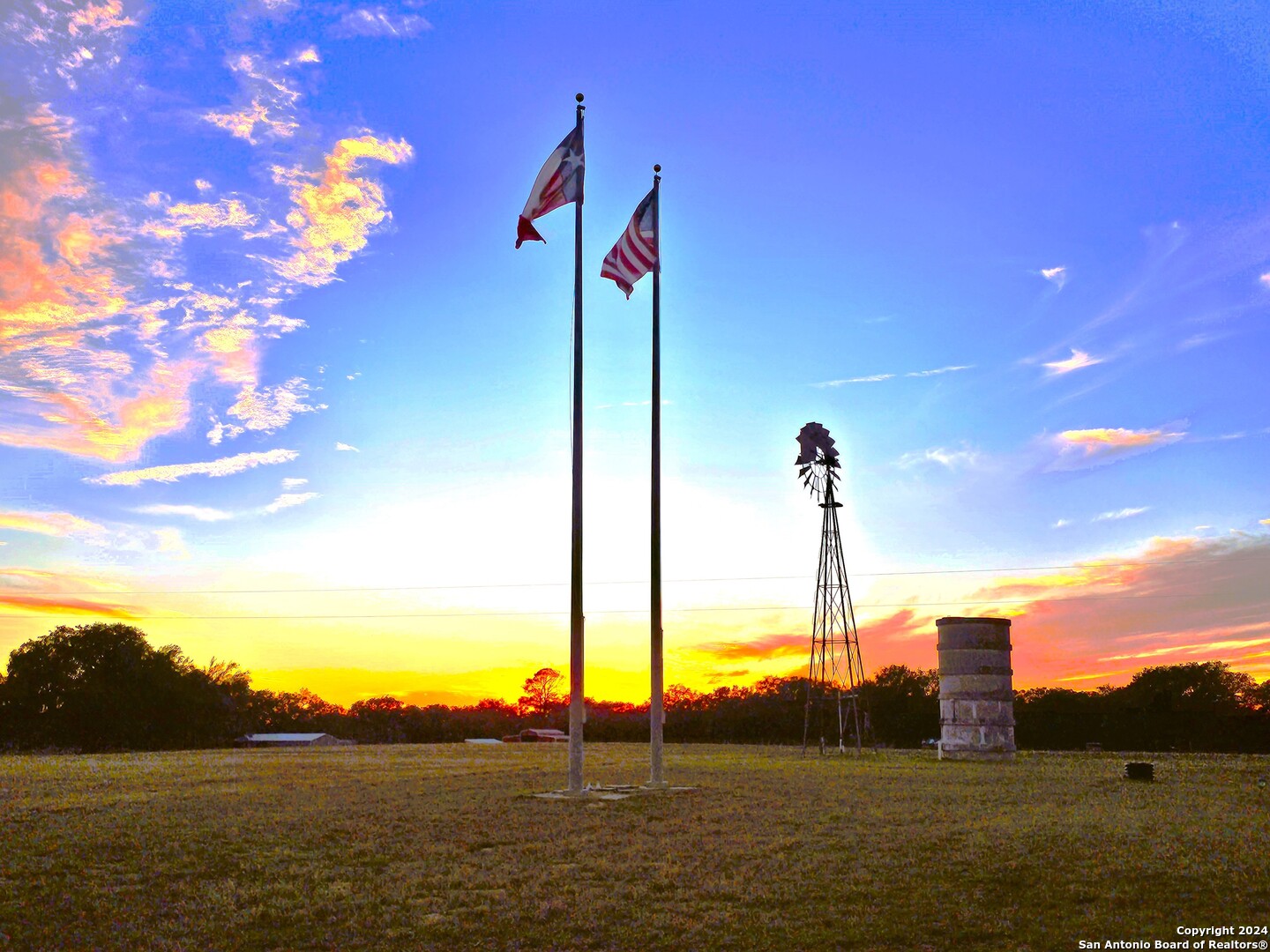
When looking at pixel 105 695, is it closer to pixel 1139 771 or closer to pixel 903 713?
pixel 903 713

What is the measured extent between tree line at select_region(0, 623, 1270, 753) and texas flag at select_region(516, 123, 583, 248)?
39.0 metres

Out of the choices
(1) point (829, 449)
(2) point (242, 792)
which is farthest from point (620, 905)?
(1) point (829, 449)

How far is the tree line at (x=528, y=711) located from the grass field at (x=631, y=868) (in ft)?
122

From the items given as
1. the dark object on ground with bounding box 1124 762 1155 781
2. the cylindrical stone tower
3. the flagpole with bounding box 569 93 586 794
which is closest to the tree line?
the cylindrical stone tower

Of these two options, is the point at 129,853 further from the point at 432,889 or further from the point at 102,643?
the point at 102,643

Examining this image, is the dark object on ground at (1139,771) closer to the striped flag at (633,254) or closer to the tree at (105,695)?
the striped flag at (633,254)

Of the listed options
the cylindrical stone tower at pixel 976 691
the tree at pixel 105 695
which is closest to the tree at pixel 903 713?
the cylindrical stone tower at pixel 976 691

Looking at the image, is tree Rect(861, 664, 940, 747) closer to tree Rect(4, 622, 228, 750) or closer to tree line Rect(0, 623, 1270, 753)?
tree line Rect(0, 623, 1270, 753)

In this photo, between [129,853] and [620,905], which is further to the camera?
[129,853]

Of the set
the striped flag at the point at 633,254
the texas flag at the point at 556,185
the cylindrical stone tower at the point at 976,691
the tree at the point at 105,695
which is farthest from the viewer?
the tree at the point at 105,695

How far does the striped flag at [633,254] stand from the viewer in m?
24.6

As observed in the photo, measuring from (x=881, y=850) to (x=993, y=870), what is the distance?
1942 mm

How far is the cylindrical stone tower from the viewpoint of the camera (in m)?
41.4

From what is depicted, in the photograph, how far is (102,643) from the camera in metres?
95.1
